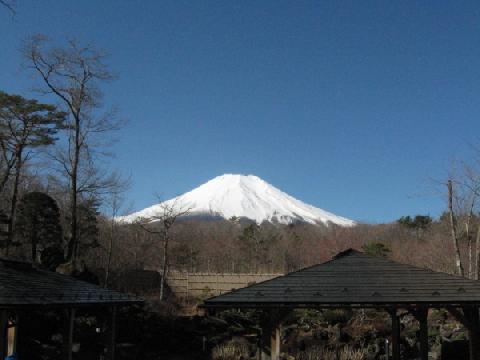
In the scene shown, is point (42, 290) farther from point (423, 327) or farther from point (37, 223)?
point (37, 223)

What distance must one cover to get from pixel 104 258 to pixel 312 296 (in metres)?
20.5

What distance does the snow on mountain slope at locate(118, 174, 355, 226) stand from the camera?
296ft

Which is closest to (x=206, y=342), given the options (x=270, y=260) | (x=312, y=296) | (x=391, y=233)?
(x=312, y=296)

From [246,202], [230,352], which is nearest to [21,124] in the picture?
[230,352]

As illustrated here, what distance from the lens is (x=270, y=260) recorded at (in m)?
30.3

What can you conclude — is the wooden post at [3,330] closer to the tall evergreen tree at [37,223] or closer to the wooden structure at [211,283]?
the tall evergreen tree at [37,223]

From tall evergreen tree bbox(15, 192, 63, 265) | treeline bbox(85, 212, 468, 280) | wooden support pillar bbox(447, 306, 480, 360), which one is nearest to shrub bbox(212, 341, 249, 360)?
tall evergreen tree bbox(15, 192, 63, 265)

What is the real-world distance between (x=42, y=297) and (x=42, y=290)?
2.34 ft

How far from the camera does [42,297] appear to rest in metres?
9.50

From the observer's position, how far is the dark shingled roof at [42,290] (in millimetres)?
8750

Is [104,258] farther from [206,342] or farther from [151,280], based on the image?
[206,342]

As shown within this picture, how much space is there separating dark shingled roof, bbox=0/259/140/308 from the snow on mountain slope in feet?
224

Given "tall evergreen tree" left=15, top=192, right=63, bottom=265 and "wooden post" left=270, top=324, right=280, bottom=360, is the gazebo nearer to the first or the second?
"wooden post" left=270, top=324, right=280, bottom=360

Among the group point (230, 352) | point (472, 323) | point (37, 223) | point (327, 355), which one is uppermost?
point (37, 223)
